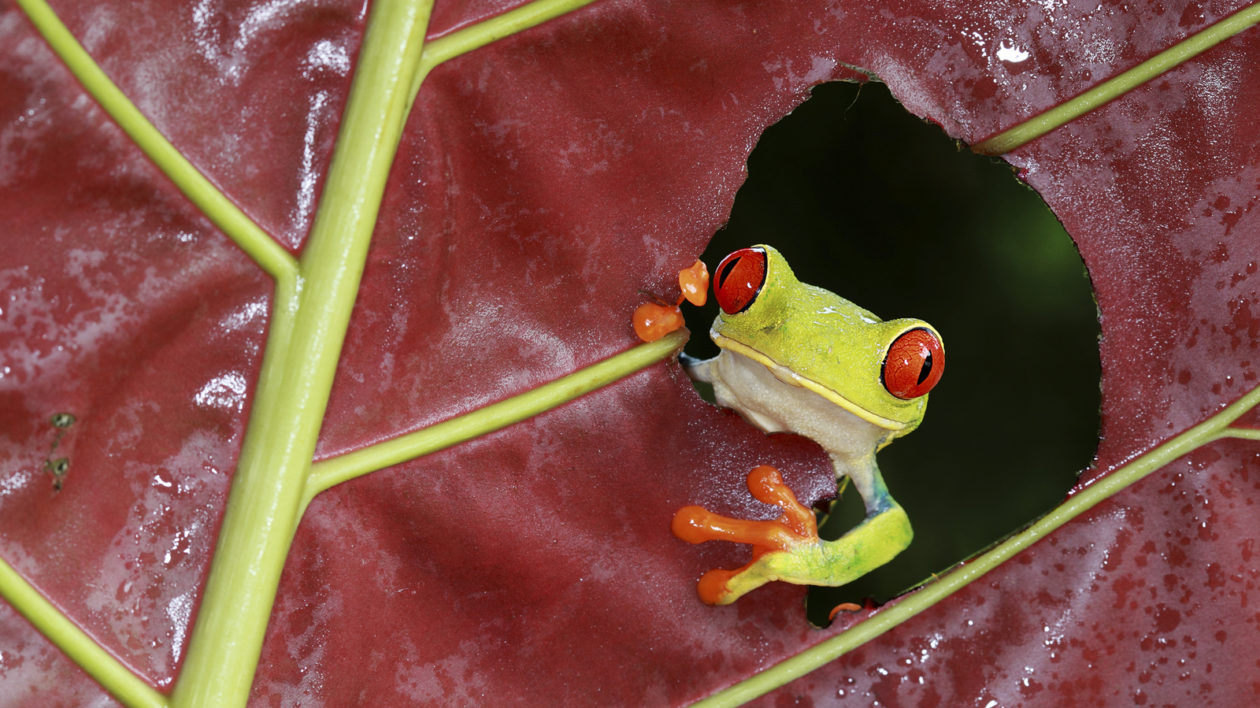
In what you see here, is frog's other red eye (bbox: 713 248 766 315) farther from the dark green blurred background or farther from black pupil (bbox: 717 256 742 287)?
the dark green blurred background

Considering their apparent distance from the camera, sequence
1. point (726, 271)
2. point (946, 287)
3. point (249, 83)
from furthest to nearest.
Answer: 1. point (946, 287)
2. point (726, 271)
3. point (249, 83)

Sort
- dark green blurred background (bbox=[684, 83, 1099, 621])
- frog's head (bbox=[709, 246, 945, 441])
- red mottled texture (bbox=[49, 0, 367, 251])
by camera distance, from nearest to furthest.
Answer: red mottled texture (bbox=[49, 0, 367, 251]) → frog's head (bbox=[709, 246, 945, 441]) → dark green blurred background (bbox=[684, 83, 1099, 621])

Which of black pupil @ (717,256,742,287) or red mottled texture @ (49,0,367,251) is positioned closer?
red mottled texture @ (49,0,367,251)

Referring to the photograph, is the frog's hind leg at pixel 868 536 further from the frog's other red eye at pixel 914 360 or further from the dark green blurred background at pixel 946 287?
the dark green blurred background at pixel 946 287

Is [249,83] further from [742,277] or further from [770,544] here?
[770,544]

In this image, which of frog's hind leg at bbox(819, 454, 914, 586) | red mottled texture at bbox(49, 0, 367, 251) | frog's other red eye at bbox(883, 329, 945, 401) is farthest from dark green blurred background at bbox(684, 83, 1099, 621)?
red mottled texture at bbox(49, 0, 367, 251)

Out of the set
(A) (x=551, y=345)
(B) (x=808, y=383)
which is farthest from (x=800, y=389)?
(A) (x=551, y=345)
